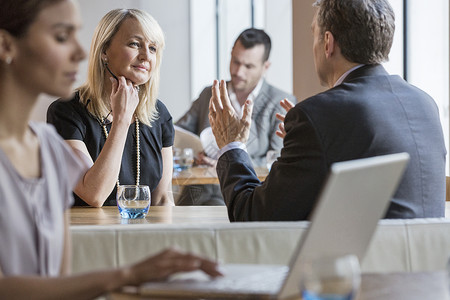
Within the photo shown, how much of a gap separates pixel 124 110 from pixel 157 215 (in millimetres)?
484

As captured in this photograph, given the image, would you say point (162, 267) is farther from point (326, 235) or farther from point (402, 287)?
point (402, 287)

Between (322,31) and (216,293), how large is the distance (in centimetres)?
126

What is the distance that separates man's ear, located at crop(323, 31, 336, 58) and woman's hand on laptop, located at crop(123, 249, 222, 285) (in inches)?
46.3

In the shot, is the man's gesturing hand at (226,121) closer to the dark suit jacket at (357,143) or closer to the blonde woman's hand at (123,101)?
the dark suit jacket at (357,143)

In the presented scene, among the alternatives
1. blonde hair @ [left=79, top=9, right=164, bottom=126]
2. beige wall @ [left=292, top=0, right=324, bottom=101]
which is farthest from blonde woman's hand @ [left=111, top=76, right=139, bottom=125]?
beige wall @ [left=292, top=0, right=324, bottom=101]

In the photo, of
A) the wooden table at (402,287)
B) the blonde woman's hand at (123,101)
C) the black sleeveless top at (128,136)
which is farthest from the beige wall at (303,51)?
the wooden table at (402,287)

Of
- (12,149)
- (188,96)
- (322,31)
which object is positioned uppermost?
(322,31)

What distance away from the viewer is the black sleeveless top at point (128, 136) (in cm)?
263

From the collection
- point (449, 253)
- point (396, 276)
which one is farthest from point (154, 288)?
point (449, 253)

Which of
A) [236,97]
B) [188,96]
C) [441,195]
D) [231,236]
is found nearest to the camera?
[231,236]

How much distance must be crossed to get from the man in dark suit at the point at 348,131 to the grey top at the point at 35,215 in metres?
0.77

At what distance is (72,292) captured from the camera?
1.11m

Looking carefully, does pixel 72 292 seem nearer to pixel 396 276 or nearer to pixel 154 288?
pixel 154 288

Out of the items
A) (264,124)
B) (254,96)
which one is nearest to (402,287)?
(264,124)
